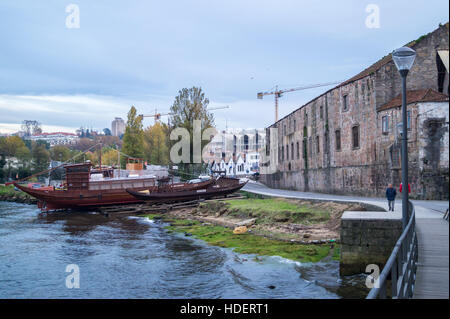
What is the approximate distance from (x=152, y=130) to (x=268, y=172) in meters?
33.6

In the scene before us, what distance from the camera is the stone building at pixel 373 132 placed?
2342cm

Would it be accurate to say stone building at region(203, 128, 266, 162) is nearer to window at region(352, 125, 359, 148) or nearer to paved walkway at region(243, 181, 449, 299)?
window at region(352, 125, 359, 148)

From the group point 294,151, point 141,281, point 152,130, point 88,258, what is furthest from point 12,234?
point 152,130

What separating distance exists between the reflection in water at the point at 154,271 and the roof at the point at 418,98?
14.6 metres

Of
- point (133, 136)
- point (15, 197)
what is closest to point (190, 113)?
point (133, 136)

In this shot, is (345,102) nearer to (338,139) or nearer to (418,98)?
(338,139)

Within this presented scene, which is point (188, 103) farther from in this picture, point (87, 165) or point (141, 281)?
point (141, 281)

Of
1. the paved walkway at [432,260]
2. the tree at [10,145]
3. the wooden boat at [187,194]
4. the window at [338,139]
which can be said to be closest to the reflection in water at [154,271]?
the paved walkway at [432,260]

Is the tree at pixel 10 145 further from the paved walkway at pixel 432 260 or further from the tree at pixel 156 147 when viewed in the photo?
the paved walkway at pixel 432 260

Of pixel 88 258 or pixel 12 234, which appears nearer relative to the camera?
pixel 88 258

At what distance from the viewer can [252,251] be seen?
17.5 m

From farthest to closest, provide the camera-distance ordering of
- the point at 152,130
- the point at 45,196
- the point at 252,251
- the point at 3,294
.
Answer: the point at 152,130, the point at 45,196, the point at 252,251, the point at 3,294

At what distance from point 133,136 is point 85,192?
2062cm

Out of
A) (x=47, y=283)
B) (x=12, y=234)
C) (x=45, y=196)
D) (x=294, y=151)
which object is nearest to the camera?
(x=47, y=283)
